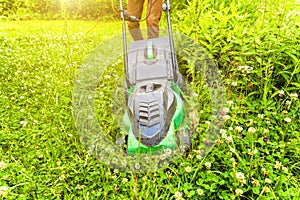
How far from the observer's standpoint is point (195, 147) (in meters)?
2.16

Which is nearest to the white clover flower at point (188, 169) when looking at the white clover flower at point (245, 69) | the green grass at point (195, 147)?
the green grass at point (195, 147)

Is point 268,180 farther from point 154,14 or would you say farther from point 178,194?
point 154,14

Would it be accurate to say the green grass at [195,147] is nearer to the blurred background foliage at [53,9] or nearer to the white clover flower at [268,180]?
the white clover flower at [268,180]

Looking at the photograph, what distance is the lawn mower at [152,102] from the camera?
1.93m

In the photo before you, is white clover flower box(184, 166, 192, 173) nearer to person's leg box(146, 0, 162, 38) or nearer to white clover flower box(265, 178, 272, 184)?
white clover flower box(265, 178, 272, 184)

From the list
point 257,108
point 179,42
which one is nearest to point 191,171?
point 257,108

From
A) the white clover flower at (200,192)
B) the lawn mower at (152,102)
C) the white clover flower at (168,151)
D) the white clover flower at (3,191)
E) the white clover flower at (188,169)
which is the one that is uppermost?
the lawn mower at (152,102)

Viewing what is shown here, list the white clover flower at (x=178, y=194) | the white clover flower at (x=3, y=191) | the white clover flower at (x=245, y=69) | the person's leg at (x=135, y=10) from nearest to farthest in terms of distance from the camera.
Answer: the white clover flower at (x=3, y=191) → the white clover flower at (x=178, y=194) → the white clover flower at (x=245, y=69) → the person's leg at (x=135, y=10)

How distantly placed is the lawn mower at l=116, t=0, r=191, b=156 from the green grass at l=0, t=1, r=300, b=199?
153 millimetres

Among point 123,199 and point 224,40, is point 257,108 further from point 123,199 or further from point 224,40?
point 123,199

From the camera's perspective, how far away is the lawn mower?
1.93 m

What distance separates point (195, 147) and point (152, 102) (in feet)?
1.50

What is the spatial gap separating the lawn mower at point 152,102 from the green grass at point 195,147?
153mm

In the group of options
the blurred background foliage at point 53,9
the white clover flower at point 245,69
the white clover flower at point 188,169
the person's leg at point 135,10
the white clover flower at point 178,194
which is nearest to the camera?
the white clover flower at point 178,194
